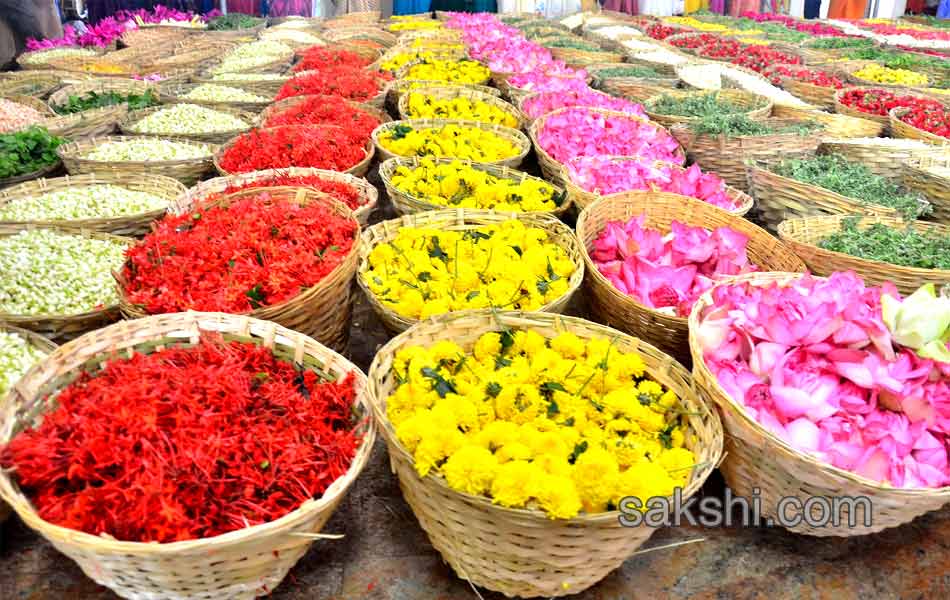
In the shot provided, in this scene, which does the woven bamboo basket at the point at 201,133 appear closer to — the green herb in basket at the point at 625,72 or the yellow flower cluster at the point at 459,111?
the yellow flower cluster at the point at 459,111

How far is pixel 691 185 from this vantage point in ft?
9.10

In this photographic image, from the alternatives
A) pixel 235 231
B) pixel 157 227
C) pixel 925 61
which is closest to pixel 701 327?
pixel 235 231

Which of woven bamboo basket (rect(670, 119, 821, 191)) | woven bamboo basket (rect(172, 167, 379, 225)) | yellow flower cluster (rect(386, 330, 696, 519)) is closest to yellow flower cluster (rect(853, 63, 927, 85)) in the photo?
woven bamboo basket (rect(670, 119, 821, 191))

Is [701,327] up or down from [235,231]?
down

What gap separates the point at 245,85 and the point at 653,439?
421cm

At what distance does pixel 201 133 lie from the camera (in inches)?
136

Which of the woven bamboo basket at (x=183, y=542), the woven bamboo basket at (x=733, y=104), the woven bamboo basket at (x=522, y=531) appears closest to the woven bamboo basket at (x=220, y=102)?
the woven bamboo basket at (x=733, y=104)

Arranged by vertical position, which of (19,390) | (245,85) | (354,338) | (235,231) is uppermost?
(245,85)

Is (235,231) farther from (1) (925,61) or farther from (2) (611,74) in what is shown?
(1) (925,61)

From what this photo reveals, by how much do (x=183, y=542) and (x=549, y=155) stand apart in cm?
259

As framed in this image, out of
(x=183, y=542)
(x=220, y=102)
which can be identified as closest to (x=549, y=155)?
(x=220, y=102)

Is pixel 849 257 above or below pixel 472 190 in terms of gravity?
below

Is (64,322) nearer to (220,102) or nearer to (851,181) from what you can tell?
(220,102)

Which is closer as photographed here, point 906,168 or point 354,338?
point 354,338
